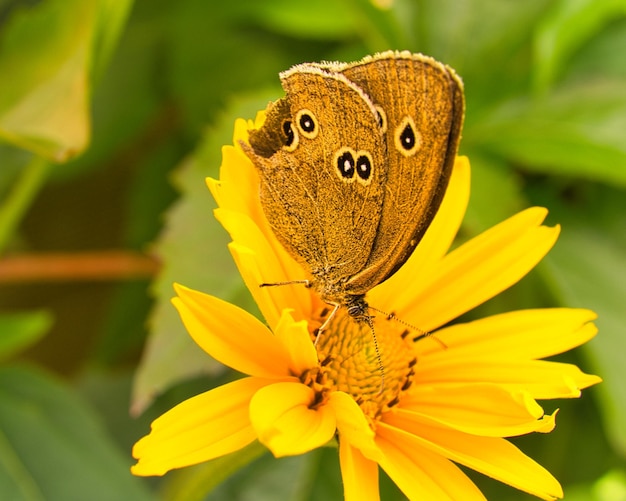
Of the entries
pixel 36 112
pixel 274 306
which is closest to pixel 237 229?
pixel 274 306

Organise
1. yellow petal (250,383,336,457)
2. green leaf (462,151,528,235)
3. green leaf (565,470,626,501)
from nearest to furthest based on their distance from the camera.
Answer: yellow petal (250,383,336,457), green leaf (462,151,528,235), green leaf (565,470,626,501)

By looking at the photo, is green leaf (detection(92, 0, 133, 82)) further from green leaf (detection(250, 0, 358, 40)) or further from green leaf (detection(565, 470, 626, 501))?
green leaf (detection(565, 470, 626, 501))

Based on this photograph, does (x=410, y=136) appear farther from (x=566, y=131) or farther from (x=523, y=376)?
(x=566, y=131)

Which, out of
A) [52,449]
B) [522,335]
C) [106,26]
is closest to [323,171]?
[522,335]

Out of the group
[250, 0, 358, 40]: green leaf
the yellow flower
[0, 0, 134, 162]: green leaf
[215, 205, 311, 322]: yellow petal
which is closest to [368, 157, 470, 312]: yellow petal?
the yellow flower

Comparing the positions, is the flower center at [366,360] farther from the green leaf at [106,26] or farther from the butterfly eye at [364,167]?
the green leaf at [106,26]

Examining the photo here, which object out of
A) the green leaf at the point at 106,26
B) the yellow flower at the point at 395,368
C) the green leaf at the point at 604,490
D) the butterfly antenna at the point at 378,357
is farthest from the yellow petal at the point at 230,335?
the green leaf at the point at 604,490
